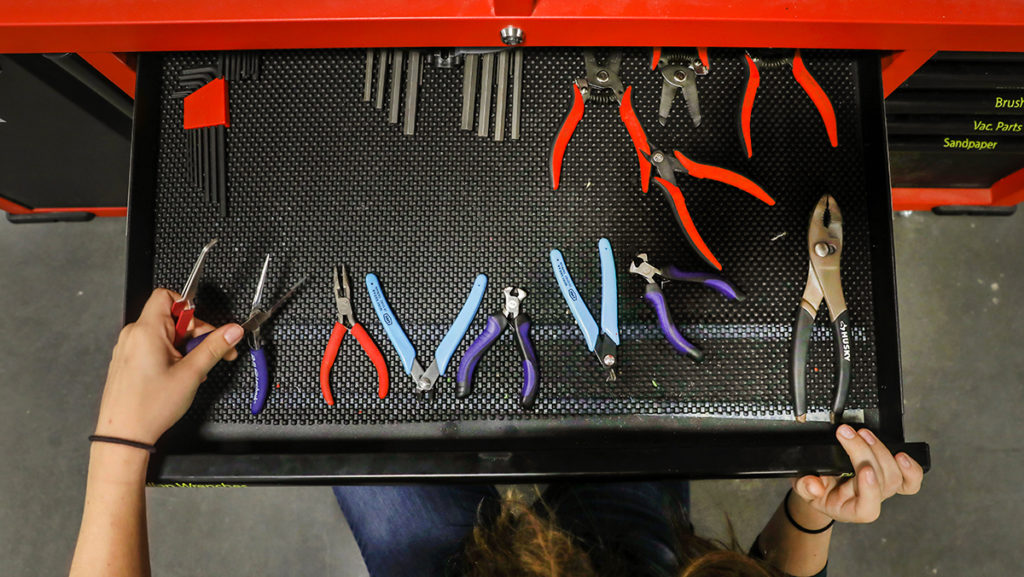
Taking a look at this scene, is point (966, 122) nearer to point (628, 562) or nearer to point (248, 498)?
point (628, 562)

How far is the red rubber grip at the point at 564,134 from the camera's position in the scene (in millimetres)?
833

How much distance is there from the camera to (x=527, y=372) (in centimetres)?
80

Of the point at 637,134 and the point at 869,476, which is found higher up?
the point at 637,134

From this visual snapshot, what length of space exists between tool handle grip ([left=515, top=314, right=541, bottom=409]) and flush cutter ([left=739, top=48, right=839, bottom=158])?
38cm

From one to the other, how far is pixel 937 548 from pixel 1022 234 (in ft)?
2.53

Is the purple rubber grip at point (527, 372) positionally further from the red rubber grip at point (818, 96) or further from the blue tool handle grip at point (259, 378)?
the red rubber grip at point (818, 96)

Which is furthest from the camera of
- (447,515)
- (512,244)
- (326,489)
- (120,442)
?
(326,489)

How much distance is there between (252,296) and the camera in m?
0.83

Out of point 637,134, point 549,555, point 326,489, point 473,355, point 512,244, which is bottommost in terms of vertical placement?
point 326,489

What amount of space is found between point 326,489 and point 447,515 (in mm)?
536

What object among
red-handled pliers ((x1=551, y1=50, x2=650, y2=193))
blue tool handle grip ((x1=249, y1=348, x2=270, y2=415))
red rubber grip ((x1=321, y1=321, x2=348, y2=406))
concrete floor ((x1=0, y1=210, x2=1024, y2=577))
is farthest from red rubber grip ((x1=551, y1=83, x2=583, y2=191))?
concrete floor ((x1=0, y1=210, x2=1024, y2=577))

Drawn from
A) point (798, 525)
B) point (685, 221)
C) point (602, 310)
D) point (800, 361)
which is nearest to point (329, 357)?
point (602, 310)

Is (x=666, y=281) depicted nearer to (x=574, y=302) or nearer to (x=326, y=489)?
(x=574, y=302)

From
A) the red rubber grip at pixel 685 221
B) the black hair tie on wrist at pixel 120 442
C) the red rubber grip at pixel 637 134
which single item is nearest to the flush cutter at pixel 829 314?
the red rubber grip at pixel 685 221
